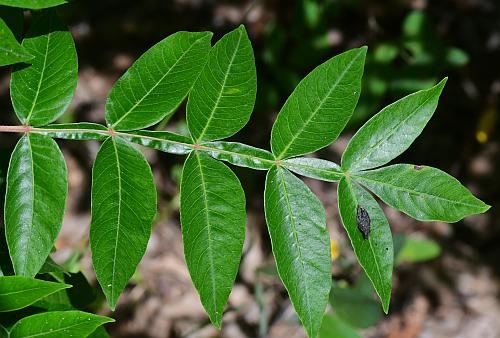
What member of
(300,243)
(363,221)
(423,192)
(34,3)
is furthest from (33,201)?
(423,192)

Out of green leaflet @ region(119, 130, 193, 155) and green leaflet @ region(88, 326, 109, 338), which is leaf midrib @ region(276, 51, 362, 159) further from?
green leaflet @ region(88, 326, 109, 338)

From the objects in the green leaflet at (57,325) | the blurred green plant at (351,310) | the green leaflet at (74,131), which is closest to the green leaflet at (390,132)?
the green leaflet at (74,131)

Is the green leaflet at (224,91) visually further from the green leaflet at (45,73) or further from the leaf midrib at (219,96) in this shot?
the green leaflet at (45,73)

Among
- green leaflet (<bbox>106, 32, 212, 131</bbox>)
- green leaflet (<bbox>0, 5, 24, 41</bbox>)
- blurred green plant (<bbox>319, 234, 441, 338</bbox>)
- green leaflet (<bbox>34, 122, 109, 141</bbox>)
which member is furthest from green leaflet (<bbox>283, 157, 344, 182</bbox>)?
blurred green plant (<bbox>319, 234, 441, 338</bbox>)

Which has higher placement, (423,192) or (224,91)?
(224,91)

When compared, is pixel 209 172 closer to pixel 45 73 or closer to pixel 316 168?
pixel 316 168

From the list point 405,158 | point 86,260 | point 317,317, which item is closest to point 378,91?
point 405,158

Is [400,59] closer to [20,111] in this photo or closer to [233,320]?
[233,320]
